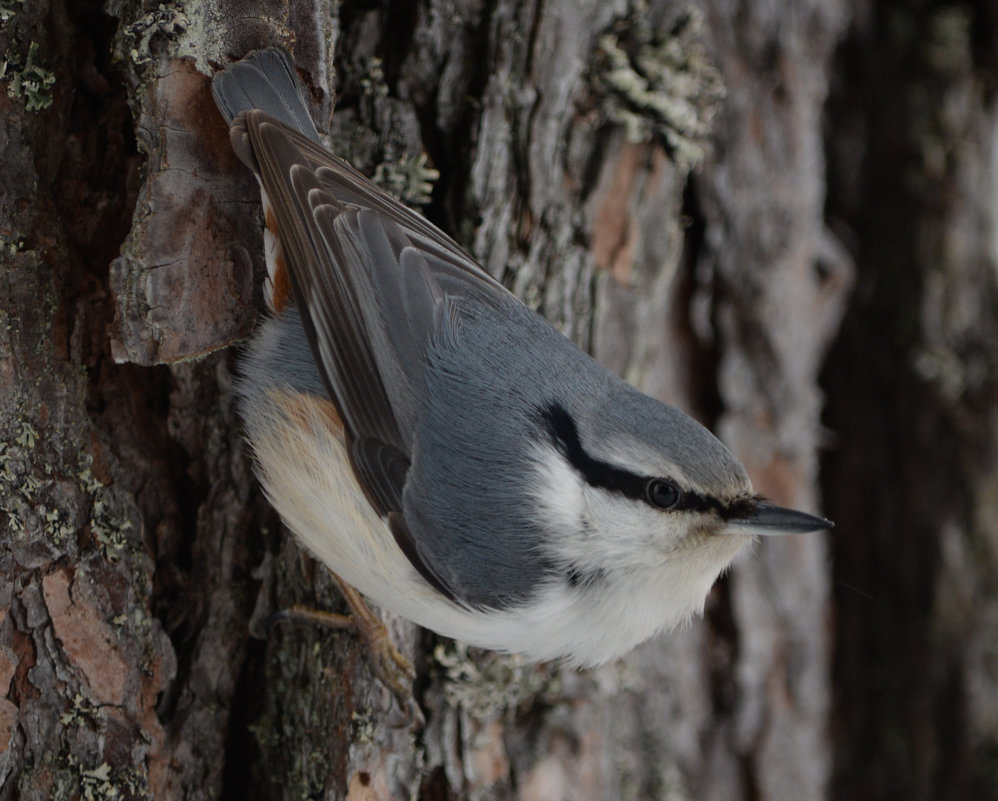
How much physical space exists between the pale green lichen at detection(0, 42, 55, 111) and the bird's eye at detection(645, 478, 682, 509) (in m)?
1.21

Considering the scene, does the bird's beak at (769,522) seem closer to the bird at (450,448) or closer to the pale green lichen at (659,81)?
the bird at (450,448)

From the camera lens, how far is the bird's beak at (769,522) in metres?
1.69

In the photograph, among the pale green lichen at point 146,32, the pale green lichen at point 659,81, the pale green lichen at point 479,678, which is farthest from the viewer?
the pale green lichen at point 659,81

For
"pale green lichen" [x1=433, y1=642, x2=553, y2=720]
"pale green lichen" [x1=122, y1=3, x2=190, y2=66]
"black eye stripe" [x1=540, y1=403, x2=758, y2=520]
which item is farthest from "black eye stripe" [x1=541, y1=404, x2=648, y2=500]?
"pale green lichen" [x1=122, y1=3, x2=190, y2=66]

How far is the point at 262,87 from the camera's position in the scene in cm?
168

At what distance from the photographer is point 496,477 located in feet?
5.61

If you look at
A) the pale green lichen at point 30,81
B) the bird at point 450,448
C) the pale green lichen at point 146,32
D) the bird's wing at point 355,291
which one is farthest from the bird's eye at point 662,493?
the pale green lichen at point 30,81

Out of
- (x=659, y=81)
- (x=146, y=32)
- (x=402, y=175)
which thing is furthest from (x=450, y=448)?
(x=659, y=81)

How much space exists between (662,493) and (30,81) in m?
1.26

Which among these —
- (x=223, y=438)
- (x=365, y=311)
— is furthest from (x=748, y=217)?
(x=223, y=438)

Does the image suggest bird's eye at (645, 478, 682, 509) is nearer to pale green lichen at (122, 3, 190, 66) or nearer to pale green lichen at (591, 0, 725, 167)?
pale green lichen at (591, 0, 725, 167)

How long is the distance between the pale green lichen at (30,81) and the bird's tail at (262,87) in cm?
29

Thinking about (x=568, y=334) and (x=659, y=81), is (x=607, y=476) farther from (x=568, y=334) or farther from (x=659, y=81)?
(x=659, y=81)

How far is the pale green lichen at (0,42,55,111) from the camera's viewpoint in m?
1.67
